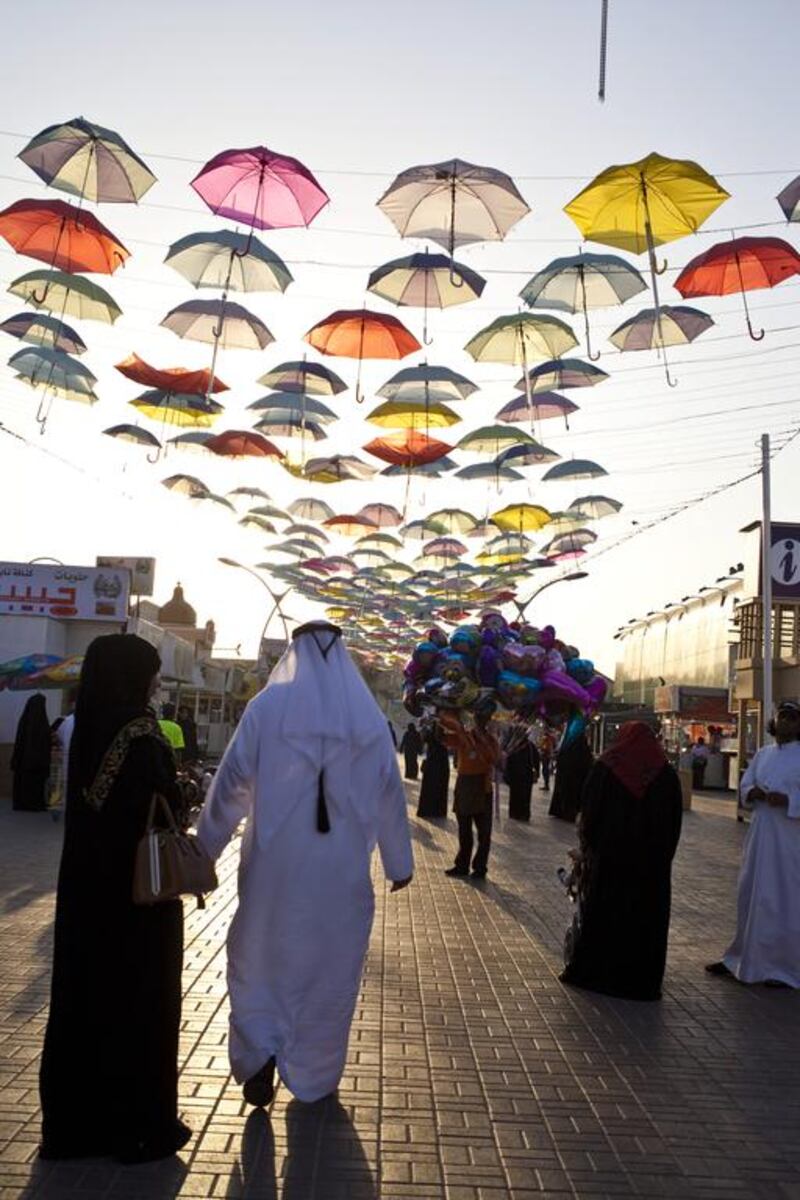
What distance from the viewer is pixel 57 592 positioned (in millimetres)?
24562

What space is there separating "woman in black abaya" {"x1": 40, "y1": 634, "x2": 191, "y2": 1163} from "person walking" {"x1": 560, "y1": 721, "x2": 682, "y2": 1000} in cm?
381

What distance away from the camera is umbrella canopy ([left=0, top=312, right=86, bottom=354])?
570 inches

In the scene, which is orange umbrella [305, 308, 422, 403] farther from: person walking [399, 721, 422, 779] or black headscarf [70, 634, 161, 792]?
person walking [399, 721, 422, 779]

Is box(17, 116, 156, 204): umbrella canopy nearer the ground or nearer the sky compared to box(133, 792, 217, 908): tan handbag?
nearer the sky

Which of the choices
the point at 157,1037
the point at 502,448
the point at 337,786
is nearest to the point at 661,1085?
the point at 337,786

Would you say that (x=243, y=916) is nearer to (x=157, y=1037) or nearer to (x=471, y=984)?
(x=157, y=1037)

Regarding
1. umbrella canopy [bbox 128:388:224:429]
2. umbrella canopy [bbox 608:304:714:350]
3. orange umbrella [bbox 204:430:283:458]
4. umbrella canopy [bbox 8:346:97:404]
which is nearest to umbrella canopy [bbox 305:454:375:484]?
orange umbrella [bbox 204:430:283:458]

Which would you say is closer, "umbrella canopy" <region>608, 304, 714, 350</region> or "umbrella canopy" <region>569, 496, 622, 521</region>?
"umbrella canopy" <region>608, 304, 714, 350</region>

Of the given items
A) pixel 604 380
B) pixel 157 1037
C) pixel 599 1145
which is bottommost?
pixel 599 1145

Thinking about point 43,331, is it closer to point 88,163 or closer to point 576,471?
point 88,163

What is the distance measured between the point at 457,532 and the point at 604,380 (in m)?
11.8

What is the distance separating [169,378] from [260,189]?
3844 mm

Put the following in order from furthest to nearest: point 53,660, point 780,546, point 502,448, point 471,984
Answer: point 780,546
point 53,660
point 502,448
point 471,984

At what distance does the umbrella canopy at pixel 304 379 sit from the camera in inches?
659
